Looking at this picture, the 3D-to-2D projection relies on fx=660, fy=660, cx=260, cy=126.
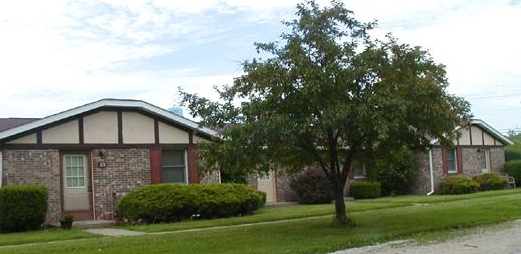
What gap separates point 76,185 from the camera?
68.8 ft

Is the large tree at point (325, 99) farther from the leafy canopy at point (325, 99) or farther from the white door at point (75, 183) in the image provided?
the white door at point (75, 183)

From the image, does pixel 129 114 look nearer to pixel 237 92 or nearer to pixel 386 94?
pixel 237 92

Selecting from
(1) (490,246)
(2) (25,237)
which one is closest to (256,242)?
(1) (490,246)

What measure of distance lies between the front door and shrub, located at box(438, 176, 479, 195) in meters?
17.4

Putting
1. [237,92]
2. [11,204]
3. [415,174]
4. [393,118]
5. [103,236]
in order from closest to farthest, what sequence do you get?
[393,118]
[237,92]
[103,236]
[11,204]
[415,174]

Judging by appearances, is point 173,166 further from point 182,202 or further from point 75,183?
point 75,183

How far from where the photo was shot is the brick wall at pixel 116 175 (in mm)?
21031

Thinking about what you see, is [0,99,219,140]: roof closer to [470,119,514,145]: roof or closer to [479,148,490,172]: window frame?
[470,119,514,145]: roof

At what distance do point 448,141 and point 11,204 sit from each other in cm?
1171

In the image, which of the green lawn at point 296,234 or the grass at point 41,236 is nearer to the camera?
the green lawn at point 296,234

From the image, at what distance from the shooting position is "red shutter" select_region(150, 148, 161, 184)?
21938 millimetres

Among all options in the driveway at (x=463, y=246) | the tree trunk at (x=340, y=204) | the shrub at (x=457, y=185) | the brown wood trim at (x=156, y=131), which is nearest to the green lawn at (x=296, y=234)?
the tree trunk at (x=340, y=204)

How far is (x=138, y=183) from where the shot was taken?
71.2 ft

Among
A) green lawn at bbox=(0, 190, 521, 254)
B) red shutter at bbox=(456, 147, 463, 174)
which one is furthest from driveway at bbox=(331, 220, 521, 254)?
red shutter at bbox=(456, 147, 463, 174)
